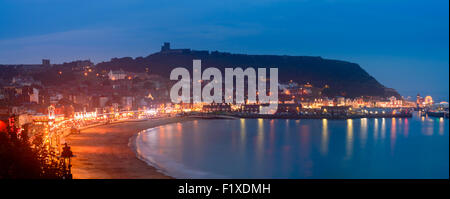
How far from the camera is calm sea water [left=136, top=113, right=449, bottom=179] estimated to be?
13.6m

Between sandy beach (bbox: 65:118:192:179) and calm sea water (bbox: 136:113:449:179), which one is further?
calm sea water (bbox: 136:113:449:179)

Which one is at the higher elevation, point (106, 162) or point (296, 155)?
point (106, 162)

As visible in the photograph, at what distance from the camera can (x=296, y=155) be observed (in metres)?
17.8

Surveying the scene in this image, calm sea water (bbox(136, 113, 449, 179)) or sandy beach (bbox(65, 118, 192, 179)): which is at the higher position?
sandy beach (bbox(65, 118, 192, 179))

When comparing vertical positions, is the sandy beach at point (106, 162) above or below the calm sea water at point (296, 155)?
above

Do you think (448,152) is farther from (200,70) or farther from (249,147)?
(200,70)

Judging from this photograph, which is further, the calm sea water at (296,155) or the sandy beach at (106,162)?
the calm sea water at (296,155)

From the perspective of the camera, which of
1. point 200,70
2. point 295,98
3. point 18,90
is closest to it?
point 18,90

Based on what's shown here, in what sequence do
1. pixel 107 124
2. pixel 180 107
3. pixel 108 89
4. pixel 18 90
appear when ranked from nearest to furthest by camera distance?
pixel 107 124 → pixel 18 90 → pixel 108 89 → pixel 180 107

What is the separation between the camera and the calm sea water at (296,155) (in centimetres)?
1359
